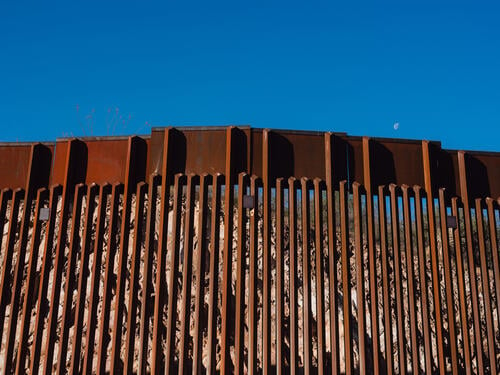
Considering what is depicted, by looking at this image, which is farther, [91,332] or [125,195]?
[125,195]

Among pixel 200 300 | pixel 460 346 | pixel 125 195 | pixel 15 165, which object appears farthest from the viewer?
pixel 460 346

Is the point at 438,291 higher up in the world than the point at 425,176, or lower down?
lower down

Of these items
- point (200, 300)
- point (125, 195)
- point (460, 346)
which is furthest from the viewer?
point (460, 346)

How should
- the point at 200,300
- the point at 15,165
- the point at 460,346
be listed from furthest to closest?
the point at 460,346
the point at 15,165
the point at 200,300

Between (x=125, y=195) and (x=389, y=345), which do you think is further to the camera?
(x=125, y=195)

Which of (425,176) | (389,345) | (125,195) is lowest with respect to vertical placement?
(389,345)

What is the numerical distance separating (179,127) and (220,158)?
0.64 meters

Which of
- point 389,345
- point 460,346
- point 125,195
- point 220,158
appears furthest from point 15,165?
point 460,346

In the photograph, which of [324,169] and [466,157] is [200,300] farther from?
[466,157]

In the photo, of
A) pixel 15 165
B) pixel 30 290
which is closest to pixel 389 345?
pixel 30 290

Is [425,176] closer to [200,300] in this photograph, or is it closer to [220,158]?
[220,158]

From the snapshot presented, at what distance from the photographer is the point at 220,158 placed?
543cm

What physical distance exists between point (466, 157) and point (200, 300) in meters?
3.81

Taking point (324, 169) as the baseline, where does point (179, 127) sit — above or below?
above
